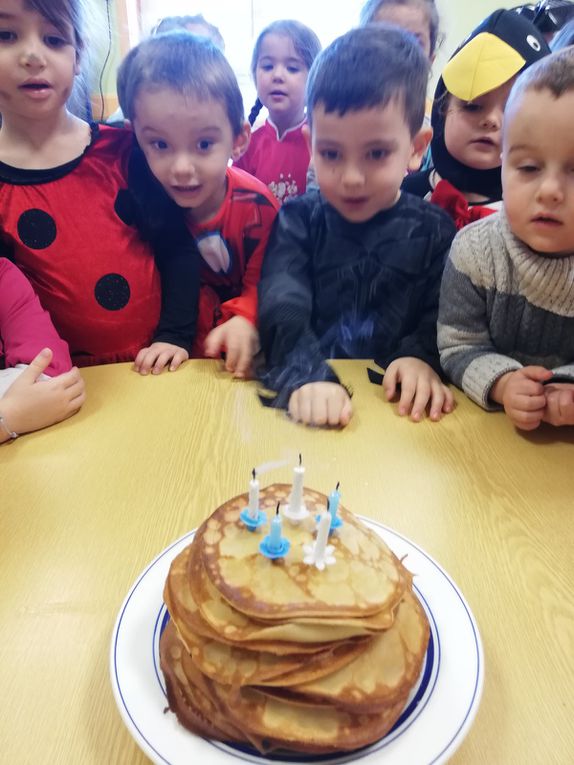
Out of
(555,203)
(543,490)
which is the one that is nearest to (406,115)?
(555,203)

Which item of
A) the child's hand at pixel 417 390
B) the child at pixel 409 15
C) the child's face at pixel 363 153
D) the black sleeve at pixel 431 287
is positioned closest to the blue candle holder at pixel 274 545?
the child's hand at pixel 417 390

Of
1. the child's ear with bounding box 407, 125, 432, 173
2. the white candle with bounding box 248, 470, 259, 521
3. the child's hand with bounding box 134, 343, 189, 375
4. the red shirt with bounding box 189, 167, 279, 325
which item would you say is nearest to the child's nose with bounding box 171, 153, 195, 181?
the red shirt with bounding box 189, 167, 279, 325

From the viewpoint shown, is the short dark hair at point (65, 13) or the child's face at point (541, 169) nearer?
the child's face at point (541, 169)

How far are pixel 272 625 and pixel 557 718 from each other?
36cm

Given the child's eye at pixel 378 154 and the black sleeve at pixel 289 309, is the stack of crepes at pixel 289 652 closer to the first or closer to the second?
the black sleeve at pixel 289 309

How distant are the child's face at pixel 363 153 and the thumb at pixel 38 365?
2.60 ft

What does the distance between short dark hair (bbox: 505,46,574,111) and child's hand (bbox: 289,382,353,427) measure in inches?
26.8

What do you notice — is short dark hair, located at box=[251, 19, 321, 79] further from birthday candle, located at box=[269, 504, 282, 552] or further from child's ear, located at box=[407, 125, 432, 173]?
birthday candle, located at box=[269, 504, 282, 552]

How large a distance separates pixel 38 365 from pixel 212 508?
58cm

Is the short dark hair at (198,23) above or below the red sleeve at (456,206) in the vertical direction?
above

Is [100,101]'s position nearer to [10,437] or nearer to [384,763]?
[10,437]

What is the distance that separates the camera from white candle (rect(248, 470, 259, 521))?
1.83 ft

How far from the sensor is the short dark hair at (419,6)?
192 cm

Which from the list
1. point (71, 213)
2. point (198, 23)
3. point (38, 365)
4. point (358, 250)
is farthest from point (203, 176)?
point (198, 23)
